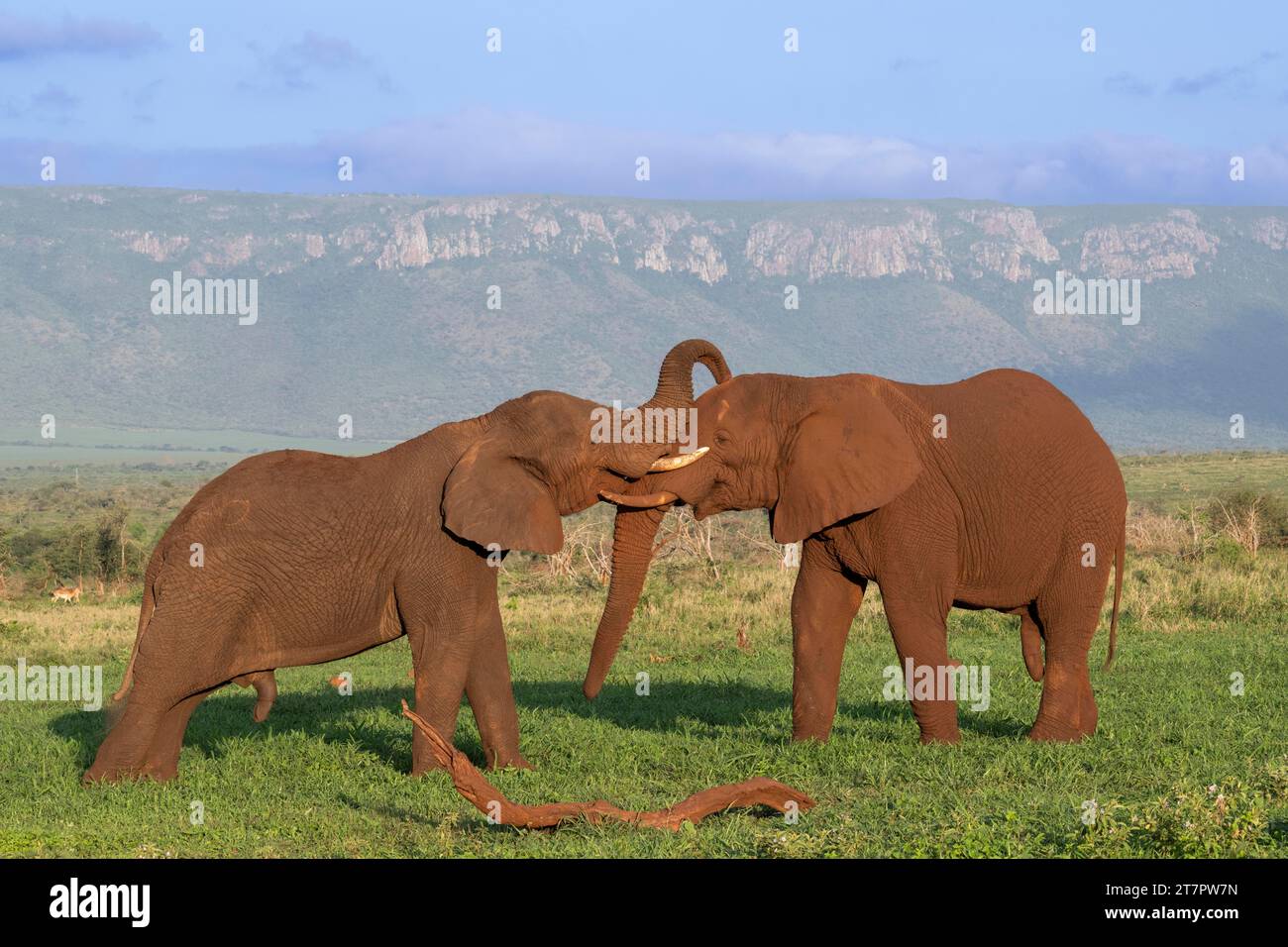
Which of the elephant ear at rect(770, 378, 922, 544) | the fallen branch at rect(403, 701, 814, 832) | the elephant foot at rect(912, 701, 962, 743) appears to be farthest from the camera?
the elephant foot at rect(912, 701, 962, 743)

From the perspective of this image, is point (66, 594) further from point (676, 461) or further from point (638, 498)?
point (676, 461)

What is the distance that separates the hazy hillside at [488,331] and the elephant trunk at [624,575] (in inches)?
4999

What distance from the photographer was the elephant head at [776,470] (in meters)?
12.6

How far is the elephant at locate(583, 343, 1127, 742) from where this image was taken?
12.7 meters

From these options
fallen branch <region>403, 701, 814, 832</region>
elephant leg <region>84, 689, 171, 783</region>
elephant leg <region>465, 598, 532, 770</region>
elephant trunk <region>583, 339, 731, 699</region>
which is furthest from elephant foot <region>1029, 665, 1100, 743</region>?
elephant leg <region>84, 689, 171, 783</region>

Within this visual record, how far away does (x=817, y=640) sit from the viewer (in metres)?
13.4

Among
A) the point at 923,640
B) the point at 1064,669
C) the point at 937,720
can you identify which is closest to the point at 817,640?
the point at 923,640

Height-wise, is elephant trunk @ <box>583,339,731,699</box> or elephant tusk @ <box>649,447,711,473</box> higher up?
elephant tusk @ <box>649,447,711,473</box>

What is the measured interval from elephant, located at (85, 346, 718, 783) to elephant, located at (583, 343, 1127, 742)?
0.76m

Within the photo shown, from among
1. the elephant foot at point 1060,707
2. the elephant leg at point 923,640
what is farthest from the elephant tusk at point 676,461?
the elephant foot at point 1060,707
